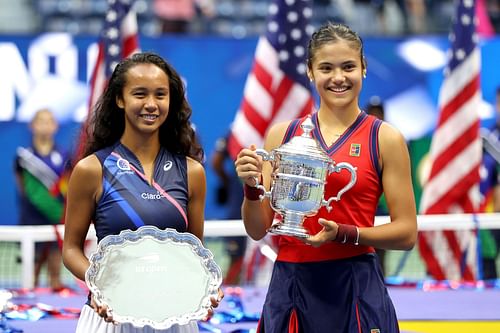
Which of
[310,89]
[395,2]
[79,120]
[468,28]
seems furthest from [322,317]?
[395,2]

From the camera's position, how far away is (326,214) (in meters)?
3.92

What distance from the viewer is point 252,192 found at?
389 centimetres

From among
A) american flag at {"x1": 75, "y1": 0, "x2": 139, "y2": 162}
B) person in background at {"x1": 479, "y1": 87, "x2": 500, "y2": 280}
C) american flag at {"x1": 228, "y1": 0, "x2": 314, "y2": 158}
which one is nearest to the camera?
american flag at {"x1": 75, "y1": 0, "x2": 139, "y2": 162}

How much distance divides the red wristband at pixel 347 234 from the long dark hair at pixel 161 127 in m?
0.74

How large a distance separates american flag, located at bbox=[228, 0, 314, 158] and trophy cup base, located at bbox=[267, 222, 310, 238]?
5033 millimetres

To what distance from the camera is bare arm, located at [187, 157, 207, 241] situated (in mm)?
4094

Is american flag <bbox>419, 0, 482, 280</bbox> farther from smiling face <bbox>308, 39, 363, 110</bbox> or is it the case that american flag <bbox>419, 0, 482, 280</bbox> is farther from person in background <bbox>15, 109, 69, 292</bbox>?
smiling face <bbox>308, 39, 363, 110</bbox>

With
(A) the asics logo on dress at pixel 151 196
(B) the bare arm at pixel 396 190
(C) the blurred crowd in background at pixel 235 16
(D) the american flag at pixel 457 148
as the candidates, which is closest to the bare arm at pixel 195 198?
(A) the asics logo on dress at pixel 151 196

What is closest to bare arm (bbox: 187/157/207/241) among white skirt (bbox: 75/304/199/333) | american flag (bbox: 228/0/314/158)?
white skirt (bbox: 75/304/199/333)

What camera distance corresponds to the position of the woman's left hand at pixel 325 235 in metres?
3.69

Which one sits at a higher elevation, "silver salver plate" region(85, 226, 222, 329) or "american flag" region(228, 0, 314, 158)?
"american flag" region(228, 0, 314, 158)

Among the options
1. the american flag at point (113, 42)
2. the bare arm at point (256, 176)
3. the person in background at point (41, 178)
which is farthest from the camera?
the person in background at point (41, 178)

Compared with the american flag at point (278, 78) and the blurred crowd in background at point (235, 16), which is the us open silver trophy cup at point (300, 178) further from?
the blurred crowd in background at point (235, 16)

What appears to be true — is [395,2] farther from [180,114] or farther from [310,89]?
[180,114]
